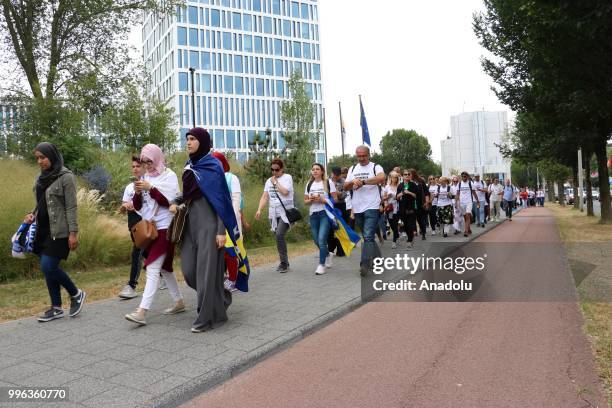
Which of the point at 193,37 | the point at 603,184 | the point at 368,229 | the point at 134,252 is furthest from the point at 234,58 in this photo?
the point at 134,252

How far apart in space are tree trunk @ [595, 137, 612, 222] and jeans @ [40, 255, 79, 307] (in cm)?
1941

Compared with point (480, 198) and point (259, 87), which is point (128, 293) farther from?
point (259, 87)

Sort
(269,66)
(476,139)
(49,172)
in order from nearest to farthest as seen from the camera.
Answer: (49,172)
(476,139)
(269,66)

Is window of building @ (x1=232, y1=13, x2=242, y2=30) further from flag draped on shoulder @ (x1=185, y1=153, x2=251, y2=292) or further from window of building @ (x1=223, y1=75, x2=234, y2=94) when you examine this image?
flag draped on shoulder @ (x1=185, y1=153, x2=251, y2=292)

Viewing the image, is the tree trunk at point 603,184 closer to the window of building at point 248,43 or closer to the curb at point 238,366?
the curb at point 238,366

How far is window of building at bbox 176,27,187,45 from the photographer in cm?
7425

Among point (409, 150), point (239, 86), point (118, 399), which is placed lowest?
point (118, 399)

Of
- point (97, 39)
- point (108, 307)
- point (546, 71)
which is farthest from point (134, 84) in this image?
point (108, 307)

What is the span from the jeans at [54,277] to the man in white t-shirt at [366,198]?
13.9 ft

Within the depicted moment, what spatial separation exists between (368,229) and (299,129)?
59.3ft

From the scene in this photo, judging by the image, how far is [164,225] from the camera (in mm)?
5402

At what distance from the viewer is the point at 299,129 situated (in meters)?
25.5

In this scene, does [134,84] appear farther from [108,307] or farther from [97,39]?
[108,307]

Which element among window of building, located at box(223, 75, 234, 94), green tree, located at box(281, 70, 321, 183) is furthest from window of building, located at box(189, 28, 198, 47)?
green tree, located at box(281, 70, 321, 183)
